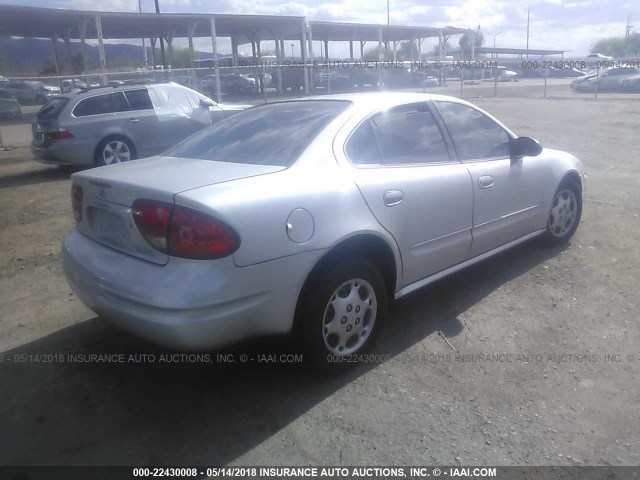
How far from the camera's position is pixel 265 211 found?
2932mm

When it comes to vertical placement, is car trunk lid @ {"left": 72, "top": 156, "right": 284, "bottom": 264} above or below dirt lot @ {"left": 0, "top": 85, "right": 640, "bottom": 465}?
above

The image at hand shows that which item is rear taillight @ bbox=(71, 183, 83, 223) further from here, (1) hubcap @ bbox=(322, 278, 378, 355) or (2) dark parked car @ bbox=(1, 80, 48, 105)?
(2) dark parked car @ bbox=(1, 80, 48, 105)

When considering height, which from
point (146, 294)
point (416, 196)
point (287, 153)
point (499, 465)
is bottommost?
point (499, 465)

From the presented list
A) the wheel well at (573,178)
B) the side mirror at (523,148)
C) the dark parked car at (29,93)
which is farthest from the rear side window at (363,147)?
the dark parked car at (29,93)

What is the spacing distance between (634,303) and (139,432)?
3.65 m

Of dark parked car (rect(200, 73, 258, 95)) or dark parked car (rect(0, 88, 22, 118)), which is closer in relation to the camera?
dark parked car (rect(0, 88, 22, 118))

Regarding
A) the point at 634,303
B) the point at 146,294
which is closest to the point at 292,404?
the point at 146,294

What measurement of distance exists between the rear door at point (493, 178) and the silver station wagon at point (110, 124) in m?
7.55

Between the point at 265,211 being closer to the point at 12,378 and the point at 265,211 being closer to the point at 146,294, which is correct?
the point at 146,294

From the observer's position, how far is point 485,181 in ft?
14.2

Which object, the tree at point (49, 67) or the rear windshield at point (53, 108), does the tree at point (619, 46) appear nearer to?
the tree at point (49, 67)

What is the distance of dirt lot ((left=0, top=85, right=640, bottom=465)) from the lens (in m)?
2.82

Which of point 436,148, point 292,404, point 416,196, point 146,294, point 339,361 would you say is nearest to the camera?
point 146,294

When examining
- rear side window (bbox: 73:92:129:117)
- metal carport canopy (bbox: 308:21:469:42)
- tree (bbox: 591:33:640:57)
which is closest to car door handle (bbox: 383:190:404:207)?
rear side window (bbox: 73:92:129:117)
